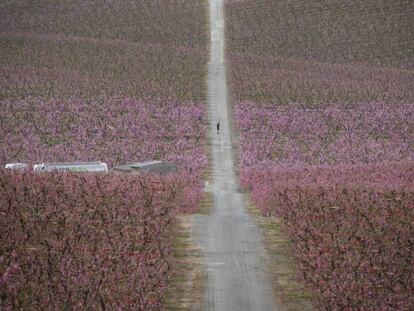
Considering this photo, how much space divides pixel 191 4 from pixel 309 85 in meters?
33.8

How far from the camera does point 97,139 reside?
52812 millimetres

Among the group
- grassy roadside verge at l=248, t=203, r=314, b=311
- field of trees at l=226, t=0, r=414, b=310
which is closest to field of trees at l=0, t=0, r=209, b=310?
grassy roadside verge at l=248, t=203, r=314, b=311

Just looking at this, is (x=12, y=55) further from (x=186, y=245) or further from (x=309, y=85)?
(x=186, y=245)

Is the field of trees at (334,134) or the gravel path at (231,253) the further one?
the field of trees at (334,134)

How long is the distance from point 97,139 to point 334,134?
15605 millimetres

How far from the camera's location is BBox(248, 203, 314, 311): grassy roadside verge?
20.0 metres

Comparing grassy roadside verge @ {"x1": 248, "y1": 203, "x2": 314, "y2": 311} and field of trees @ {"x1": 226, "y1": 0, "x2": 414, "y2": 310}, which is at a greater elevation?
field of trees @ {"x1": 226, "y1": 0, "x2": 414, "y2": 310}

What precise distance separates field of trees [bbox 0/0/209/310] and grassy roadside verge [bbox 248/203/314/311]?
2.73 m

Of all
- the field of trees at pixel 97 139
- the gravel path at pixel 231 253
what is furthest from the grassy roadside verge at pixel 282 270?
the field of trees at pixel 97 139

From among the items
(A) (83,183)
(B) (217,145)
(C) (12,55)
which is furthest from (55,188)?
(C) (12,55)

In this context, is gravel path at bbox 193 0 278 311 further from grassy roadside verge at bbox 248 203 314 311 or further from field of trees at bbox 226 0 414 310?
field of trees at bbox 226 0 414 310

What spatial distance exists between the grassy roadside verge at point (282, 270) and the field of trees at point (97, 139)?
8.95 feet

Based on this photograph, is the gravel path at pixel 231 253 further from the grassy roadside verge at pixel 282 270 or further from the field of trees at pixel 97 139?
the field of trees at pixel 97 139

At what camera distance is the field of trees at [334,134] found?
21688 millimetres
